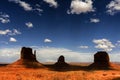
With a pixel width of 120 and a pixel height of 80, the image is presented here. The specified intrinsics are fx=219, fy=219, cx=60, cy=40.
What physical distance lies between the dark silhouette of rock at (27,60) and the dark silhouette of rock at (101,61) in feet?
72.7

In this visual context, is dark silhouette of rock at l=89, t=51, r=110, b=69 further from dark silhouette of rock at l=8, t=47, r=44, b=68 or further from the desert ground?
the desert ground

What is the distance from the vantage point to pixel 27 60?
8675cm

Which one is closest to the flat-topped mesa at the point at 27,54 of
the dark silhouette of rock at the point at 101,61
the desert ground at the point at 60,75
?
the dark silhouette of rock at the point at 101,61

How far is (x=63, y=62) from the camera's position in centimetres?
10606

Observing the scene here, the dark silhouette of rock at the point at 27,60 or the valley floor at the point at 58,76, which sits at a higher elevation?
the dark silhouette of rock at the point at 27,60

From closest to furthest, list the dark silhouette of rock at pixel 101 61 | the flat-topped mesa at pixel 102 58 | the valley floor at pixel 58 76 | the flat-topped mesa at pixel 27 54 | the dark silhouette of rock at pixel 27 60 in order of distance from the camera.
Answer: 1. the valley floor at pixel 58 76
2. the dark silhouette of rock at pixel 27 60
3. the dark silhouette of rock at pixel 101 61
4. the flat-topped mesa at pixel 27 54
5. the flat-topped mesa at pixel 102 58

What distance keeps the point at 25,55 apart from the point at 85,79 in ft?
186

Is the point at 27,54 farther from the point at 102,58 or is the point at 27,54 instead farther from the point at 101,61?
the point at 102,58

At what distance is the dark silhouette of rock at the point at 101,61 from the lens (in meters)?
87.0

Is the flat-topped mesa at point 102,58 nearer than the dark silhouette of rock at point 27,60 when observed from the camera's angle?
No

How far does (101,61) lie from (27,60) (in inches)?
1187

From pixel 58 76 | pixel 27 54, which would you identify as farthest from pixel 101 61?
pixel 58 76

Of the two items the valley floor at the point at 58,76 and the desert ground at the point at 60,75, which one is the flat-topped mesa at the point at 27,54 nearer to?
the desert ground at the point at 60,75

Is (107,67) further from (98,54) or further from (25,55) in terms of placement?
(25,55)
